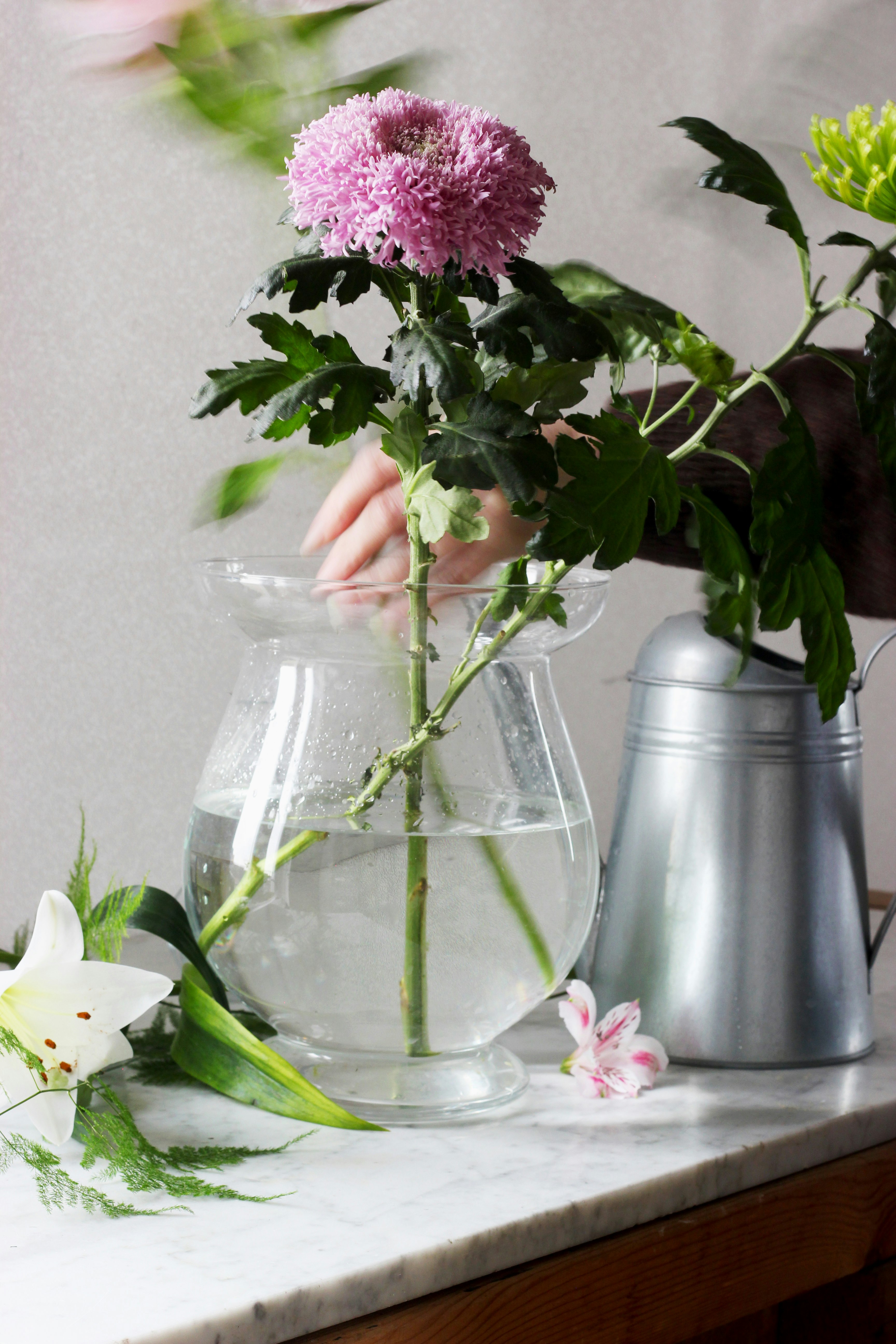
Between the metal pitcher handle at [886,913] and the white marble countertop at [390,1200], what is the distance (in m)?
0.05

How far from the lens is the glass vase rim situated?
1.56ft

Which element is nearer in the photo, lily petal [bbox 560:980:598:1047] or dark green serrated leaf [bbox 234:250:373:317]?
dark green serrated leaf [bbox 234:250:373:317]

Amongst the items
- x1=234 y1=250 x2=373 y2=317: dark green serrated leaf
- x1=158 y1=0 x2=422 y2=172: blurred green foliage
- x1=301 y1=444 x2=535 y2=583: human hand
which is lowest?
x1=301 y1=444 x2=535 y2=583: human hand

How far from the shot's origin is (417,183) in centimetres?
41

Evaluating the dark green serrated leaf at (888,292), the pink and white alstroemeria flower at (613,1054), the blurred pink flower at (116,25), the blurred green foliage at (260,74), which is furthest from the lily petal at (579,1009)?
the blurred pink flower at (116,25)

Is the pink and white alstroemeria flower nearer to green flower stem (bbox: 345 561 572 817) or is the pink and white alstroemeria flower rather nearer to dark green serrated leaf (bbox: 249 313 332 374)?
green flower stem (bbox: 345 561 572 817)

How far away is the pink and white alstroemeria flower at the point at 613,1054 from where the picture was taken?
21.6 inches

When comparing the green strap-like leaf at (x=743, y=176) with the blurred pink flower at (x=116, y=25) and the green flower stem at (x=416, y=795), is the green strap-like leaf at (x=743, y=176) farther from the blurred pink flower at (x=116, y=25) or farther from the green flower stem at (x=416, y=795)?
the blurred pink flower at (x=116, y=25)

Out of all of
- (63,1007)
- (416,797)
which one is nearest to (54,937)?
(63,1007)

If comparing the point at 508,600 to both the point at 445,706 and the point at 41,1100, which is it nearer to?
the point at 445,706

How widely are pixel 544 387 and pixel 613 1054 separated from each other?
29 centimetres

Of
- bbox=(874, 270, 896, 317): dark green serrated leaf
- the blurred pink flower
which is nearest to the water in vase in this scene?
bbox=(874, 270, 896, 317): dark green serrated leaf

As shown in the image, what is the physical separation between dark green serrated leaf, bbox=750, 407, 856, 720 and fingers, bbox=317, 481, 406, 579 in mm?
170

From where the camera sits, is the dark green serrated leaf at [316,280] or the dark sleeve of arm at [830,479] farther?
the dark sleeve of arm at [830,479]
